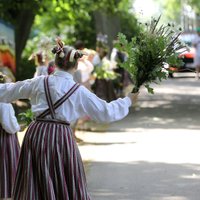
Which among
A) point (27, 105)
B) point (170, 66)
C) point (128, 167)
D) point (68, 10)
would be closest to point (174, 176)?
point (128, 167)

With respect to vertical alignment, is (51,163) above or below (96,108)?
below

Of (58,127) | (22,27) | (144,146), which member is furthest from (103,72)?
(58,127)

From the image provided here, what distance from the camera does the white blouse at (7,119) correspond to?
7.72m

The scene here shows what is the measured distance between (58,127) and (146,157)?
498 cm

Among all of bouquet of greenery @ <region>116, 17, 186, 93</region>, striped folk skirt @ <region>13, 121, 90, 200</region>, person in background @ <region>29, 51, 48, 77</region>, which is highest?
bouquet of greenery @ <region>116, 17, 186, 93</region>

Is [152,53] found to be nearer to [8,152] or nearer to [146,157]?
[8,152]

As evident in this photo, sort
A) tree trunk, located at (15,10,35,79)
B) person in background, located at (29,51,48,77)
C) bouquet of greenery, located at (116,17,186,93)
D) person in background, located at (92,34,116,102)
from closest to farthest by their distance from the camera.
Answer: bouquet of greenery, located at (116,17,186,93)
person in background, located at (29,51,48,77)
person in background, located at (92,34,116,102)
tree trunk, located at (15,10,35,79)

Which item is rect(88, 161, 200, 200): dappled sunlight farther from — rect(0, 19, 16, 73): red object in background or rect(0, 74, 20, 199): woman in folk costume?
rect(0, 19, 16, 73): red object in background

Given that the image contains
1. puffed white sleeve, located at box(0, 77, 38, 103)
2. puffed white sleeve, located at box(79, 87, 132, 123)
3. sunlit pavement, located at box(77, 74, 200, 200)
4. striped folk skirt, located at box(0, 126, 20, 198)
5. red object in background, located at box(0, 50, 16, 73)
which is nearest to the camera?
puffed white sleeve, located at box(79, 87, 132, 123)

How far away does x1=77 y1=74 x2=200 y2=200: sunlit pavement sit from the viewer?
828 centimetres

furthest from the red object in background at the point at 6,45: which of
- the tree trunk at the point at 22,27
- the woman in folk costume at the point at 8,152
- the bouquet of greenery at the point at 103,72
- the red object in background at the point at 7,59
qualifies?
the woman in folk costume at the point at 8,152

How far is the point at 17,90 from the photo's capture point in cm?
601

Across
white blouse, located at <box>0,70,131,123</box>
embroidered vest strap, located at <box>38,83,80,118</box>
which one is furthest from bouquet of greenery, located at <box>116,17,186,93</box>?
embroidered vest strap, located at <box>38,83,80,118</box>

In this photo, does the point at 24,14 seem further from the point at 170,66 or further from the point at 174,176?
the point at 170,66
